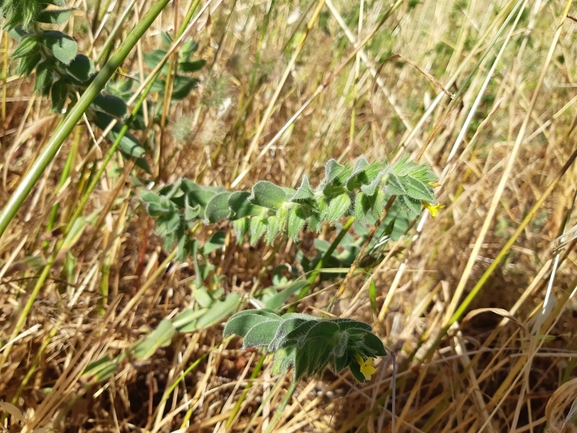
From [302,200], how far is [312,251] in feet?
2.76

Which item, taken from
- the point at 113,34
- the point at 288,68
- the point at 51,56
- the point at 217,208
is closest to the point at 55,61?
the point at 51,56

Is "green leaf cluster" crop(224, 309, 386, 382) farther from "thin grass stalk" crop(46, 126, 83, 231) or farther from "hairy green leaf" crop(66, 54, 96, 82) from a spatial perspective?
"thin grass stalk" crop(46, 126, 83, 231)

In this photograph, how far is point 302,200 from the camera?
3.22 feet

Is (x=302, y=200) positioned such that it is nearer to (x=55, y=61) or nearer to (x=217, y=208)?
(x=217, y=208)

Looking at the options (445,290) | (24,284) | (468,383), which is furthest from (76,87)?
(468,383)

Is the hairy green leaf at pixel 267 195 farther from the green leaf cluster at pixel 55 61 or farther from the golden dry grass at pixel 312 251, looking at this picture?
the green leaf cluster at pixel 55 61

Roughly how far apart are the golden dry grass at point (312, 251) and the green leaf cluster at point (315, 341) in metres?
0.24

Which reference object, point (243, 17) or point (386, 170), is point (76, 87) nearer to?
point (386, 170)

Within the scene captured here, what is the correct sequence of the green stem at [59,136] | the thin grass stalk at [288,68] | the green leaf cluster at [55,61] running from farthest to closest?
1. the thin grass stalk at [288,68]
2. the green leaf cluster at [55,61]
3. the green stem at [59,136]

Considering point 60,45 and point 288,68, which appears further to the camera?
point 288,68

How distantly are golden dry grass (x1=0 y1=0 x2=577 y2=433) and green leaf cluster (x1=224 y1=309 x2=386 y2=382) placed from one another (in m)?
0.24

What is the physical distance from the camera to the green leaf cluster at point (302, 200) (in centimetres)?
90

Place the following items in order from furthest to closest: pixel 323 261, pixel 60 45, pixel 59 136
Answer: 1. pixel 323 261
2. pixel 60 45
3. pixel 59 136

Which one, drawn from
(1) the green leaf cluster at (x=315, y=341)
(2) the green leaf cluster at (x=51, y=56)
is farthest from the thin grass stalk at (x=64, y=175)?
(1) the green leaf cluster at (x=315, y=341)
